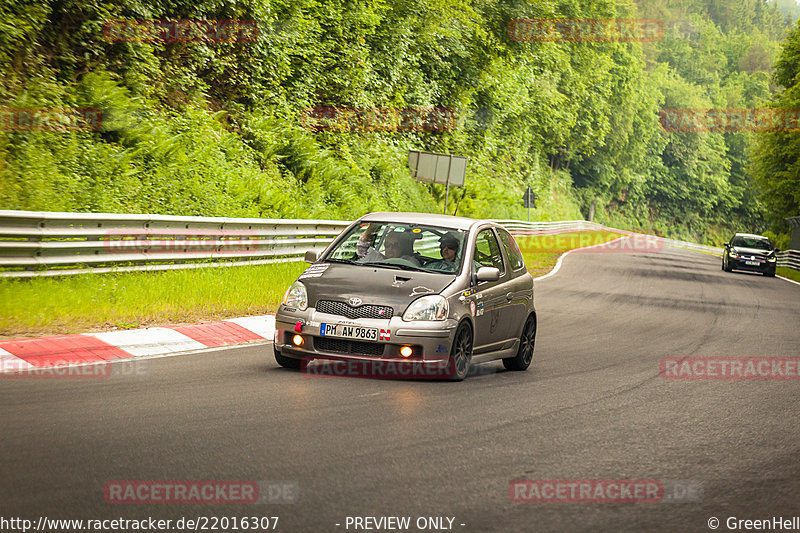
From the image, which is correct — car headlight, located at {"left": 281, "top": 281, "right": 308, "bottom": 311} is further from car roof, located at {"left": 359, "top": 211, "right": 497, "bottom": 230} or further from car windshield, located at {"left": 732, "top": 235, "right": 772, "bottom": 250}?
car windshield, located at {"left": 732, "top": 235, "right": 772, "bottom": 250}

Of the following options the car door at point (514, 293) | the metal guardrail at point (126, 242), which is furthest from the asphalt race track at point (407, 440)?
the metal guardrail at point (126, 242)

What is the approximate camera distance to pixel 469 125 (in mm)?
44531

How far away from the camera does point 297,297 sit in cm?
920

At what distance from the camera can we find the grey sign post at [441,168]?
2792cm

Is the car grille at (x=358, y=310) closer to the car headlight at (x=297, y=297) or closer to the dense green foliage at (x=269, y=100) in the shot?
the car headlight at (x=297, y=297)

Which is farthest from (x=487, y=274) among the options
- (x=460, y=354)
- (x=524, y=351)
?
(x=524, y=351)

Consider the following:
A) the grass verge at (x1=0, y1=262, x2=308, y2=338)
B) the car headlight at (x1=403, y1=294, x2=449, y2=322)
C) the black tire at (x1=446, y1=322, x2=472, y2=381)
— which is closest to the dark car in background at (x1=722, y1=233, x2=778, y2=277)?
the grass verge at (x1=0, y1=262, x2=308, y2=338)

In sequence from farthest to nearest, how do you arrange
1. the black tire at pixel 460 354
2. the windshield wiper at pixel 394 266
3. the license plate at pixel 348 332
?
the windshield wiper at pixel 394 266 → the black tire at pixel 460 354 → the license plate at pixel 348 332

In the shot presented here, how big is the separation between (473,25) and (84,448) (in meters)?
37.6

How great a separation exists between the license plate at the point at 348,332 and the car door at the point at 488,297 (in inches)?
46.3

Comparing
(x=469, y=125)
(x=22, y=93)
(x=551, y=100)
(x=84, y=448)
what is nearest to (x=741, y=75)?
(x=551, y=100)

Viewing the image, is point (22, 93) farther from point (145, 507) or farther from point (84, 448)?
point (145, 507)

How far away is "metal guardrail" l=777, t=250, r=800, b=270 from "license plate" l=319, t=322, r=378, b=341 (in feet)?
132

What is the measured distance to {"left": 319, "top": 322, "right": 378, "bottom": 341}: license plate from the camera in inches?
342
